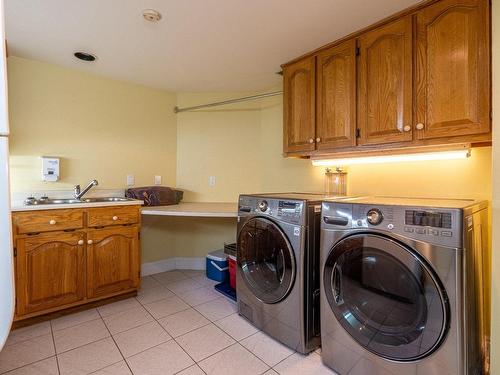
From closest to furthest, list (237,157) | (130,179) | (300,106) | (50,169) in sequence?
1. (300,106)
2. (50,169)
3. (130,179)
4. (237,157)

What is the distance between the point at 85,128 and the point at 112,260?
1.30m

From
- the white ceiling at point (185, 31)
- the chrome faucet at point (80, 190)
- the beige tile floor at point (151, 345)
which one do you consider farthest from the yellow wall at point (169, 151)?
the beige tile floor at point (151, 345)

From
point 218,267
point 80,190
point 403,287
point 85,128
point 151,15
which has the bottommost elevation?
point 218,267

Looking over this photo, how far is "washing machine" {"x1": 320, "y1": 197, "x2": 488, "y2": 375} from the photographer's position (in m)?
1.05

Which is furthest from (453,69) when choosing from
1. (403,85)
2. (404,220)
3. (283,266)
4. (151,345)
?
(151,345)

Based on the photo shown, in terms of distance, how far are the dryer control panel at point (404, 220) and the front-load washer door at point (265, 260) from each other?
15.1 inches

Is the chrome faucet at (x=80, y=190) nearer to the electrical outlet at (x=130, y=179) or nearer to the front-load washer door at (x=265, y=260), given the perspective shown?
the electrical outlet at (x=130, y=179)

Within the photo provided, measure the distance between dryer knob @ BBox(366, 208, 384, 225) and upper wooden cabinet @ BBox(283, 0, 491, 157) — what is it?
1.86 ft

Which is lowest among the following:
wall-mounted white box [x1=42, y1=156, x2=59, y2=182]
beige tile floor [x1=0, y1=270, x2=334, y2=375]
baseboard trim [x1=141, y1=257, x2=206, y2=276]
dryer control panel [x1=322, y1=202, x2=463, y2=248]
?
beige tile floor [x1=0, y1=270, x2=334, y2=375]

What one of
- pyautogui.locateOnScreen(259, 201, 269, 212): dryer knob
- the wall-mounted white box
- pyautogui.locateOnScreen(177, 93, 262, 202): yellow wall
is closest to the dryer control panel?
pyautogui.locateOnScreen(259, 201, 269, 212): dryer knob

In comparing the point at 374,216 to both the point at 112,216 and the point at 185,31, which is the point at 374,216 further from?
the point at 112,216

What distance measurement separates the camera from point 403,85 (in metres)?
1.52

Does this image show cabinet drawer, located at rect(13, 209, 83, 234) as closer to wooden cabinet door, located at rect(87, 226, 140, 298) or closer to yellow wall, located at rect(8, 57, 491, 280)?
wooden cabinet door, located at rect(87, 226, 140, 298)

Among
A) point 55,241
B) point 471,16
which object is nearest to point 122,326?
point 55,241
